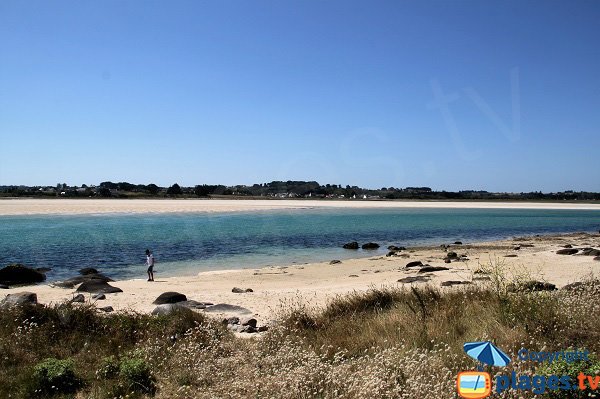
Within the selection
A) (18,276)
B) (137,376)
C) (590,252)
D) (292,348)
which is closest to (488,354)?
(292,348)

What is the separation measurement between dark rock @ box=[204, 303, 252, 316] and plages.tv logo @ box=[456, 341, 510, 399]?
9.01m

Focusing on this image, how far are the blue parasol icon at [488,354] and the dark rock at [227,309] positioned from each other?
9.05m

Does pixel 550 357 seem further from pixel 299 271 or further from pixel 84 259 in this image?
pixel 84 259

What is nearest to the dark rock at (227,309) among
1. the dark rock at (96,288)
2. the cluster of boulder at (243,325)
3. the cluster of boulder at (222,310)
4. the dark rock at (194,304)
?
the cluster of boulder at (222,310)

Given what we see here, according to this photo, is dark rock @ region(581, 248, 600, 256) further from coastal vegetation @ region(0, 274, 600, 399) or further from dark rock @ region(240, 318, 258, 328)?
dark rock @ region(240, 318, 258, 328)

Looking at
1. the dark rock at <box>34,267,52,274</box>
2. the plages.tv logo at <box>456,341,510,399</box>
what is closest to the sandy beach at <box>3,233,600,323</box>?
the dark rock at <box>34,267,52,274</box>

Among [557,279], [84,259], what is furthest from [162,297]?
[84,259]

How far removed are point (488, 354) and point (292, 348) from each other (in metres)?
3.23

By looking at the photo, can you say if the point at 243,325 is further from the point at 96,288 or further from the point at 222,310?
the point at 96,288

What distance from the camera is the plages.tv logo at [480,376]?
4.98m

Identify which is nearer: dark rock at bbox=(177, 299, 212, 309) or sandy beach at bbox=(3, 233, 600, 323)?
dark rock at bbox=(177, 299, 212, 309)

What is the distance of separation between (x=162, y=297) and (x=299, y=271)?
1064 cm

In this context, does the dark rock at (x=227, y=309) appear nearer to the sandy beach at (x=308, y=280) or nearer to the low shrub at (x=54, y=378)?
the sandy beach at (x=308, y=280)

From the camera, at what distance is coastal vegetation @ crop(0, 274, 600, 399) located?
586 centimetres
